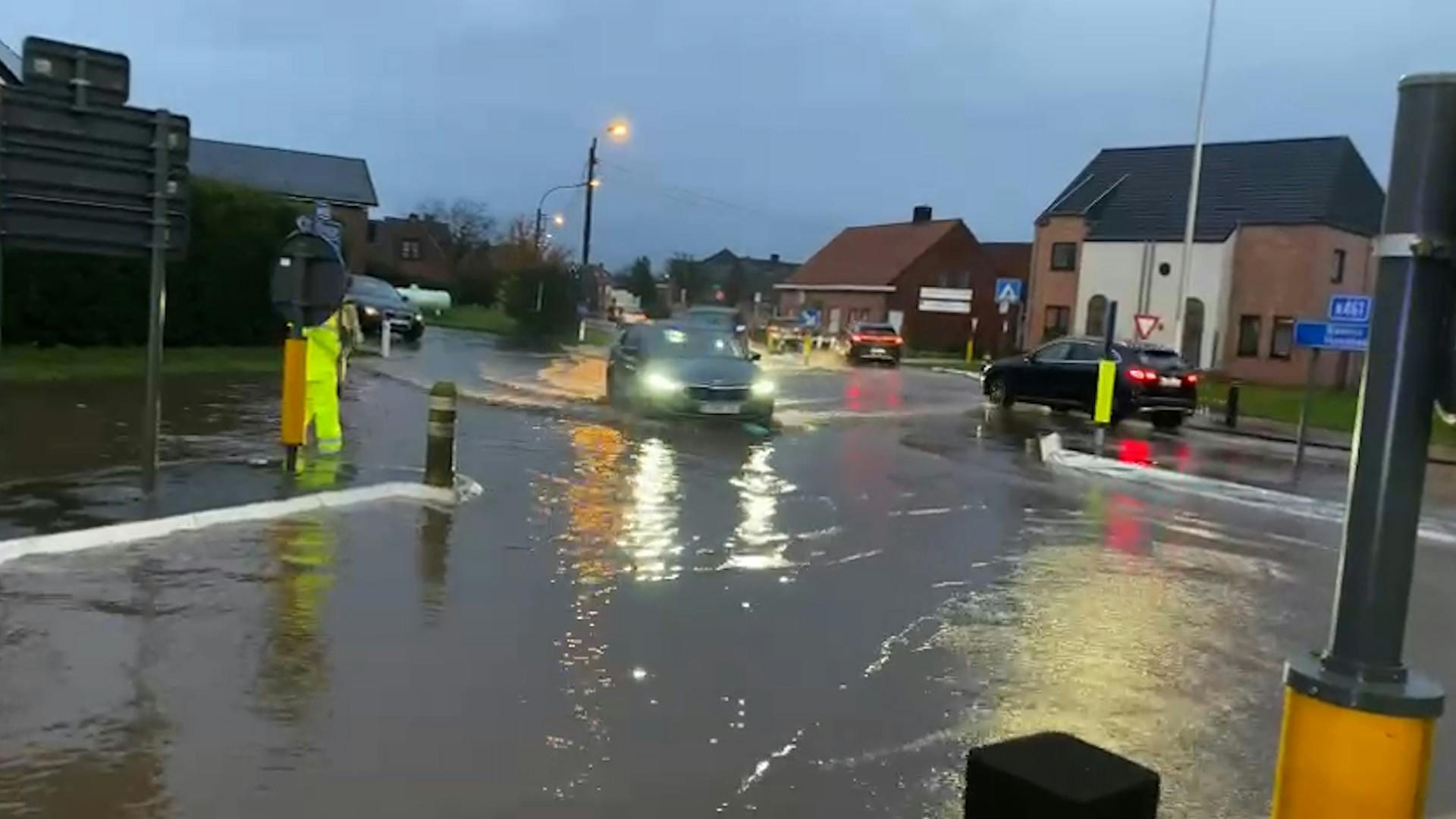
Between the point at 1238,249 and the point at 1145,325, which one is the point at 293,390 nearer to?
the point at 1145,325

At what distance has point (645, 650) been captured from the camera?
6.90 m

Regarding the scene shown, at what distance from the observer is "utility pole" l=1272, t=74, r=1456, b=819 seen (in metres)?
2.59

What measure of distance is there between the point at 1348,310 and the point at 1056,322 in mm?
34835

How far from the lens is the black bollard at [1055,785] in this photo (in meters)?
2.48

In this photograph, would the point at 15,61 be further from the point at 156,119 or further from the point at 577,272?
the point at 577,272

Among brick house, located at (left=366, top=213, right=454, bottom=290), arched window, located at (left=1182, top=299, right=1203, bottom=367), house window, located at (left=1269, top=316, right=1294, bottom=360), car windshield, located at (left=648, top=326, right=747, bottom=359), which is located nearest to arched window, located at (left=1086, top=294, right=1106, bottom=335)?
arched window, located at (left=1182, top=299, right=1203, bottom=367)

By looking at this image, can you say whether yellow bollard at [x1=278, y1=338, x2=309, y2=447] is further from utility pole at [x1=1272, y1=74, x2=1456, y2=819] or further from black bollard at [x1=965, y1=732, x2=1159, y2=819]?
utility pole at [x1=1272, y1=74, x2=1456, y2=819]

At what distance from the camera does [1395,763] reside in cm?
259

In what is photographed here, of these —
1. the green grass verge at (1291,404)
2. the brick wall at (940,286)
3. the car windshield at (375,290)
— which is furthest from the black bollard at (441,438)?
the brick wall at (940,286)

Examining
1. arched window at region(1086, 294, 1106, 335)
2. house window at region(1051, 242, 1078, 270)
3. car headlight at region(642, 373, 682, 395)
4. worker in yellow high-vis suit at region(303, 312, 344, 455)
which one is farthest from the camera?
house window at region(1051, 242, 1078, 270)

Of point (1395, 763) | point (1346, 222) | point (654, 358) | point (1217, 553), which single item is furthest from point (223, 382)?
point (1346, 222)

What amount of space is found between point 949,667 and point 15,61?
25.1 meters

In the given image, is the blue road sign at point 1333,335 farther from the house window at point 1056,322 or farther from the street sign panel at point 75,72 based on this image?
the house window at point 1056,322

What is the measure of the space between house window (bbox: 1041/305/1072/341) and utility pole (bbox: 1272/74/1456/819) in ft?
166
